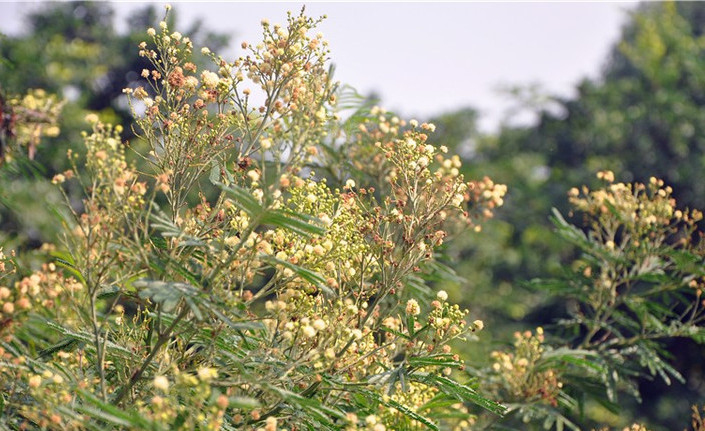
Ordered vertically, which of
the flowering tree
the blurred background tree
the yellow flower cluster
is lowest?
→ the flowering tree

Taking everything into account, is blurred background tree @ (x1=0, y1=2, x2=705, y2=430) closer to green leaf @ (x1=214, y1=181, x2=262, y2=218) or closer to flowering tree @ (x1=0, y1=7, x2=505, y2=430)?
flowering tree @ (x1=0, y1=7, x2=505, y2=430)

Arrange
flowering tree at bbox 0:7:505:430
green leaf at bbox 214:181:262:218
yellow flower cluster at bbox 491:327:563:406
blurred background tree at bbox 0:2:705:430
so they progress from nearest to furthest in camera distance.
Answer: green leaf at bbox 214:181:262:218, flowering tree at bbox 0:7:505:430, yellow flower cluster at bbox 491:327:563:406, blurred background tree at bbox 0:2:705:430

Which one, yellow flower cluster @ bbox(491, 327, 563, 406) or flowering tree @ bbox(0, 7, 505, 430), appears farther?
yellow flower cluster @ bbox(491, 327, 563, 406)

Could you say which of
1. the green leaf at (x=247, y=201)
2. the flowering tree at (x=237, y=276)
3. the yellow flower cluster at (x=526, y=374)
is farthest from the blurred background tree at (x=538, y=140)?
the green leaf at (x=247, y=201)

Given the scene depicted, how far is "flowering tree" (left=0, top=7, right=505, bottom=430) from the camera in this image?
8.16ft

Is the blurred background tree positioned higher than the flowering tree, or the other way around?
the blurred background tree

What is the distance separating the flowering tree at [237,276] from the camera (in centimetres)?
249

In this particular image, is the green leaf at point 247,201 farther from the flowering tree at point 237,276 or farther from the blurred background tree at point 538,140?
the blurred background tree at point 538,140

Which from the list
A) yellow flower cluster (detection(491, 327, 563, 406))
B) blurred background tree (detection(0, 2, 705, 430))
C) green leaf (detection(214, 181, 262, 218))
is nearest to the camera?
green leaf (detection(214, 181, 262, 218))

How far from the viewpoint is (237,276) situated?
2.75 meters

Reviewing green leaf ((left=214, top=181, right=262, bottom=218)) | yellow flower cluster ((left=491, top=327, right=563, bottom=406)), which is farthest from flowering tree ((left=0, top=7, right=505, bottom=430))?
yellow flower cluster ((left=491, top=327, right=563, bottom=406))

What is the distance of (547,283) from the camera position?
5.60m

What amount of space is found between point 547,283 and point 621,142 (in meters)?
13.9

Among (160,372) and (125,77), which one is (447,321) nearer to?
(160,372)
